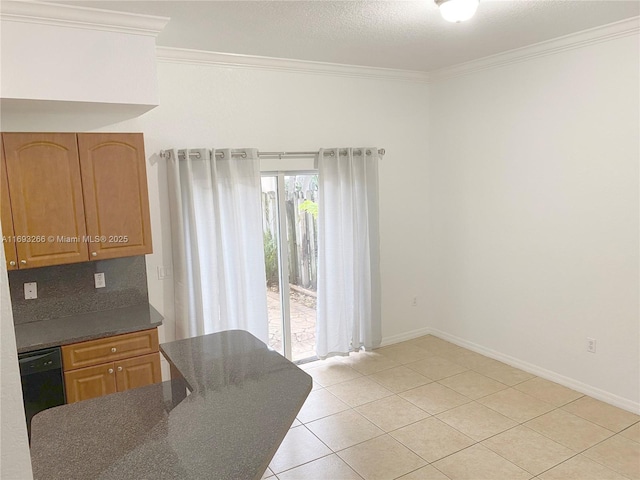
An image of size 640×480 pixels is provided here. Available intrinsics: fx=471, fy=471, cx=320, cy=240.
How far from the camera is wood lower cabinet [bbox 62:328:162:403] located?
2.91 m

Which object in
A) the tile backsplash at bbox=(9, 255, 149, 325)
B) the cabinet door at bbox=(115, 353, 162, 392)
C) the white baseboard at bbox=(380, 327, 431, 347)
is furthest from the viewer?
the white baseboard at bbox=(380, 327, 431, 347)

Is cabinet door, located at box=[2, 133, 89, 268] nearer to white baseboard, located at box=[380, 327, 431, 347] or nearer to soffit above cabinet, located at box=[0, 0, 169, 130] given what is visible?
soffit above cabinet, located at box=[0, 0, 169, 130]

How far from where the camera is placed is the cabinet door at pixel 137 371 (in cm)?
309

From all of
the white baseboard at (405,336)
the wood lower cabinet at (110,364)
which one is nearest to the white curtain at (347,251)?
the white baseboard at (405,336)

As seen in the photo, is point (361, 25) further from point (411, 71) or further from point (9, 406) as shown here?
point (9, 406)

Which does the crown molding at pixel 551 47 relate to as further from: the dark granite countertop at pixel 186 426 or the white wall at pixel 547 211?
the dark granite countertop at pixel 186 426

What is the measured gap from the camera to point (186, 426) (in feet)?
5.51

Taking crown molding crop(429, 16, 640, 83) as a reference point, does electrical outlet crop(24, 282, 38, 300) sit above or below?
below

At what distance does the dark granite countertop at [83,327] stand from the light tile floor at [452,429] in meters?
1.30

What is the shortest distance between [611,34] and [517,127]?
95cm

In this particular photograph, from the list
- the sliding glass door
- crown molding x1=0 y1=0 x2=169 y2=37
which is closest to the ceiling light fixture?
crown molding x1=0 y1=0 x2=169 y2=37

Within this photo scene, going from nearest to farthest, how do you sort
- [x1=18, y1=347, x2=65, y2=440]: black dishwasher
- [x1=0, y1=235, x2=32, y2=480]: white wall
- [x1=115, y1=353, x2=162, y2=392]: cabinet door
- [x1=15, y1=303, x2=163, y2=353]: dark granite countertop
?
[x1=0, y1=235, x2=32, y2=480]: white wall, [x1=18, y1=347, x2=65, y2=440]: black dishwasher, [x1=15, y1=303, x2=163, y2=353]: dark granite countertop, [x1=115, y1=353, x2=162, y2=392]: cabinet door

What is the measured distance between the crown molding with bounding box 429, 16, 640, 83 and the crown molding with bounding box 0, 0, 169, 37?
111 inches

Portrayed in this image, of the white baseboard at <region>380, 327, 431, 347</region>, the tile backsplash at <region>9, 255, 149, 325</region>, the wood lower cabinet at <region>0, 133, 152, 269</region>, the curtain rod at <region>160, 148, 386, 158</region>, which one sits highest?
the curtain rod at <region>160, 148, 386, 158</region>
